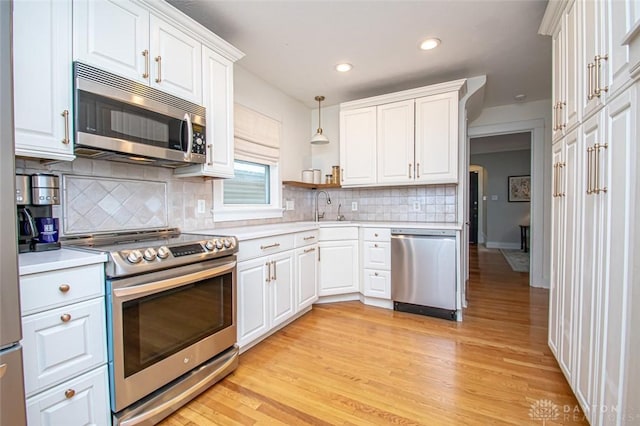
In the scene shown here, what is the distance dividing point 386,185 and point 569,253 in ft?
6.55

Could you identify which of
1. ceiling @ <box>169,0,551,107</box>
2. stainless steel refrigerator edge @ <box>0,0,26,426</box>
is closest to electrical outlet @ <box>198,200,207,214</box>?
ceiling @ <box>169,0,551,107</box>

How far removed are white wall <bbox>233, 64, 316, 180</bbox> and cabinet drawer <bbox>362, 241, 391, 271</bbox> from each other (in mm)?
1312

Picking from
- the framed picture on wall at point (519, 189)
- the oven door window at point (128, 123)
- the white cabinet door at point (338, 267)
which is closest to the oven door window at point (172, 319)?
the oven door window at point (128, 123)

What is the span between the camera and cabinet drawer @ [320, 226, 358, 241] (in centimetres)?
327

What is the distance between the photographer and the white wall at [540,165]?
398 cm

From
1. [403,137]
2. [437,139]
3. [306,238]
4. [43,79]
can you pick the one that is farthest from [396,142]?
[43,79]

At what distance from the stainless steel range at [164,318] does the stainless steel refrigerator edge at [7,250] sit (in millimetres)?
451

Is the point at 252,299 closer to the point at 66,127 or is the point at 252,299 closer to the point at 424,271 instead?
the point at 66,127

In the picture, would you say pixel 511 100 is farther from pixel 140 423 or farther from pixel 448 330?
pixel 140 423

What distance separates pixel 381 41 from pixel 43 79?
232cm

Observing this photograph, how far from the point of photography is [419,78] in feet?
10.8

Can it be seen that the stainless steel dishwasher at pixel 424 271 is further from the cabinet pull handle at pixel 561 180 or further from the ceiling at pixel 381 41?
the ceiling at pixel 381 41

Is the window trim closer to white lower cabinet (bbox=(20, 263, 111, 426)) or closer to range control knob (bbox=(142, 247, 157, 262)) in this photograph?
range control knob (bbox=(142, 247, 157, 262))

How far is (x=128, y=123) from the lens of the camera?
1.65 metres
